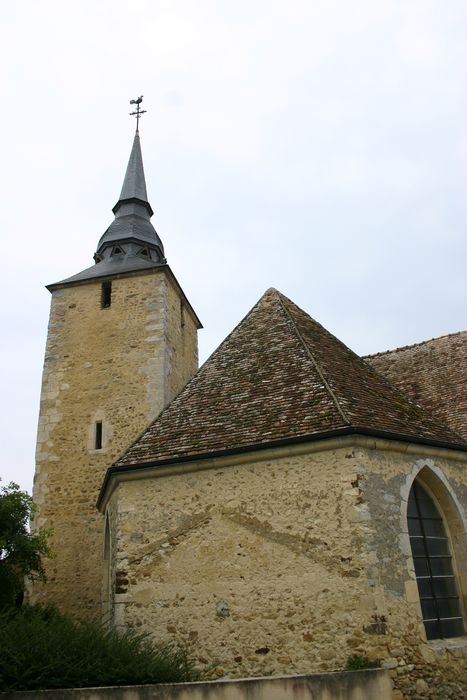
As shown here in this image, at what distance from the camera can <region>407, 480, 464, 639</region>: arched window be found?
24.1ft

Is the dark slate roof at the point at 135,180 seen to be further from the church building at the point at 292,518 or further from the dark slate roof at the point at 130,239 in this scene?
the church building at the point at 292,518

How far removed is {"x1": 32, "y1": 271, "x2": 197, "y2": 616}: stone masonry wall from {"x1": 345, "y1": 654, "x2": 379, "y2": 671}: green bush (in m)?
6.96

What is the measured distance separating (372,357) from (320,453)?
289 inches

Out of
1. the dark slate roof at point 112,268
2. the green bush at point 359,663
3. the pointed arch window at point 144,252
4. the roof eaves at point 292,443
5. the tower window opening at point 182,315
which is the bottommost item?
the green bush at point 359,663

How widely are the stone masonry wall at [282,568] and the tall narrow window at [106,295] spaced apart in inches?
347

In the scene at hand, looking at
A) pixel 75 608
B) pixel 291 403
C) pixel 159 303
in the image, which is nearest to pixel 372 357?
pixel 159 303

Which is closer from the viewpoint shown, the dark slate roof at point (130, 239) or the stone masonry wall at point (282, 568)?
the stone masonry wall at point (282, 568)

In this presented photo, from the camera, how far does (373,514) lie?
23.0 feet

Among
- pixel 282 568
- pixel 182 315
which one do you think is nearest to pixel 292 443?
pixel 282 568

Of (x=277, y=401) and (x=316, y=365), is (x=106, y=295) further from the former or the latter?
(x=277, y=401)

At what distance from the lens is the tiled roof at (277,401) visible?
7762 mm

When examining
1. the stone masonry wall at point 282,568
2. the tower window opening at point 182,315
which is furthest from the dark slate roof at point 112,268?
the stone masonry wall at point 282,568

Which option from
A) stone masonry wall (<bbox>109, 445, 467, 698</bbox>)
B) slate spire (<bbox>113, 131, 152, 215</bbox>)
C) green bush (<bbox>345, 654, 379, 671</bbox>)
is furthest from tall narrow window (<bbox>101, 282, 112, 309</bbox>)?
green bush (<bbox>345, 654, 379, 671</bbox>)

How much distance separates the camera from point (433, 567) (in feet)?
25.1
